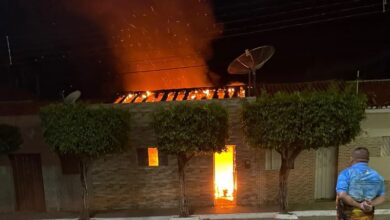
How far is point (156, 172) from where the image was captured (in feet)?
33.7

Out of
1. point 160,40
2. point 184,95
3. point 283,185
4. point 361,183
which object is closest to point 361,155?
point 361,183

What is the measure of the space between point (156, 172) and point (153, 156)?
0.52 metres

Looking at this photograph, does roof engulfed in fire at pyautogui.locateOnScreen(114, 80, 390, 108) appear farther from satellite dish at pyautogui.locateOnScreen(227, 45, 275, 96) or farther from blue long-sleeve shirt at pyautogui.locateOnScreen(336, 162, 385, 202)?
blue long-sleeve shirt at pyautogui.locateOnScreen(336, 162, 385, 202)

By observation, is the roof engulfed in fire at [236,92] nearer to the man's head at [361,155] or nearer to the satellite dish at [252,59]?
the satellite dish at [252,59]

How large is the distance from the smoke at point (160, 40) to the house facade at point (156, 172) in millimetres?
5469

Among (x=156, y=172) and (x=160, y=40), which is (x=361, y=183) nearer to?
(x=156, y=172)

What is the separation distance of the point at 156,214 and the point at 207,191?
1.75 metres

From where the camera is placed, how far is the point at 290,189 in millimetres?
10180

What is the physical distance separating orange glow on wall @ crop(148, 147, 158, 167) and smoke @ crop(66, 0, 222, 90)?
5710mm

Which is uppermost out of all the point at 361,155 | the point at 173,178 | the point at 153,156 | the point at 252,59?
the point at 252,59

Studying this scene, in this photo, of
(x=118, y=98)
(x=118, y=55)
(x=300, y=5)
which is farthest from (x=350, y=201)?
(x=118, y=55)

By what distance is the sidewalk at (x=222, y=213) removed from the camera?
29.5 feet

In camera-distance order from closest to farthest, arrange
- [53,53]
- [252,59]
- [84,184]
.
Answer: [84,184], [252,59], [53,53]

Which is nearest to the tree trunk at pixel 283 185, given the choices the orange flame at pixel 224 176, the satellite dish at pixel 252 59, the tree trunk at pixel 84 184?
the orange flame at pixel 224 176
